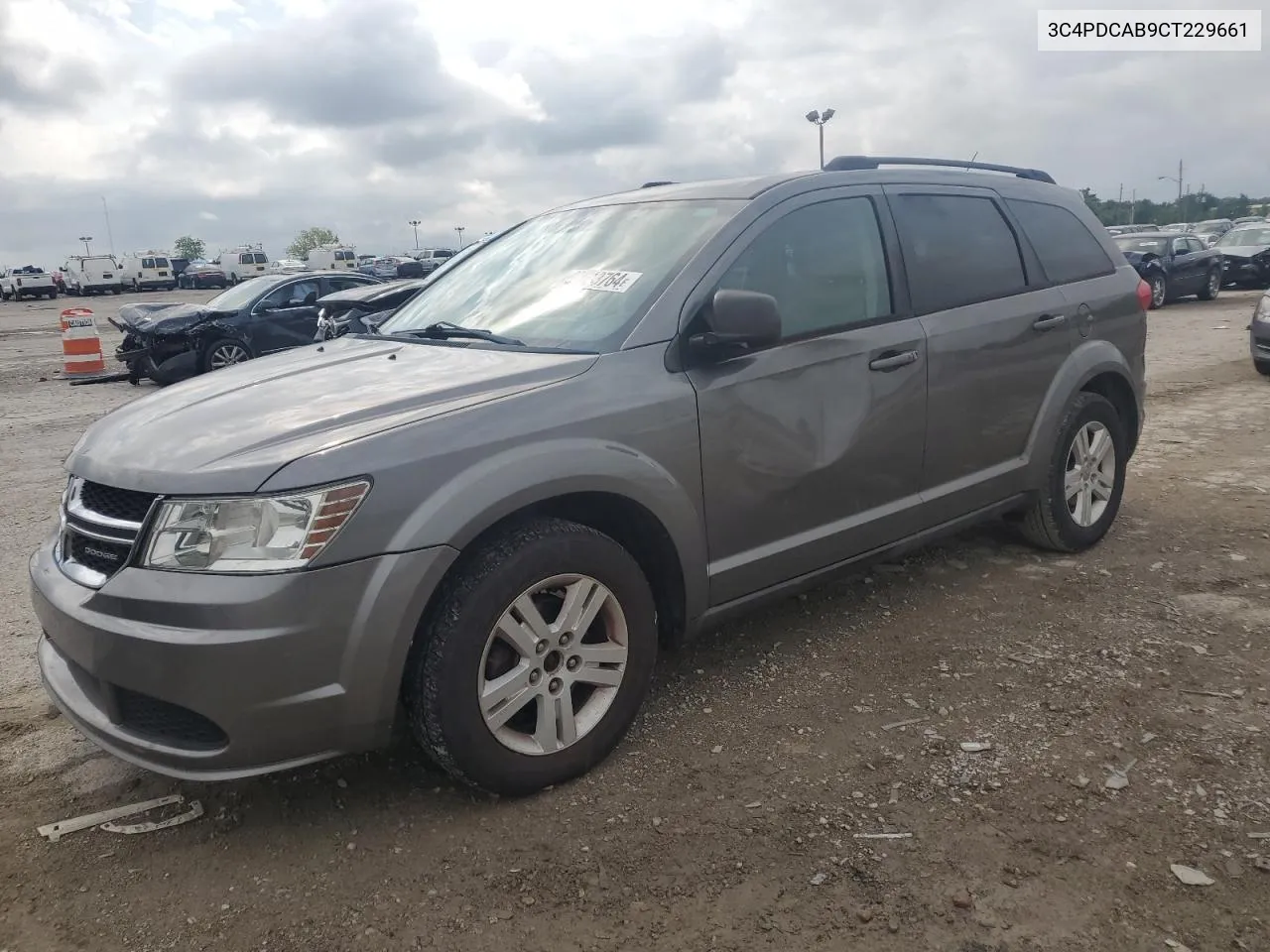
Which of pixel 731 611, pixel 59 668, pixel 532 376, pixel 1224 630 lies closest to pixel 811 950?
pixel 731 611

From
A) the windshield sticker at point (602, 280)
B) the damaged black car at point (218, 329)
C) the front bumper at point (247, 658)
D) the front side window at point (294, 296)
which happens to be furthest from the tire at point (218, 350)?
the front bumper at point (247, 658)

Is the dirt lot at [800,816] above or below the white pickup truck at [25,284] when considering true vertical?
below

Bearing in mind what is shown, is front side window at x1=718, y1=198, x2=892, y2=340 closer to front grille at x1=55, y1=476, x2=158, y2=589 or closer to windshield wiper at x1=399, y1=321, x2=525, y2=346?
windshield wiper at x1=399, y1=321, x2=525, y2=346

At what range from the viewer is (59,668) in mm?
2857

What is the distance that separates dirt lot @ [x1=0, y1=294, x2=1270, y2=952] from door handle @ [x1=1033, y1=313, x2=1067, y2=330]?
118 cm

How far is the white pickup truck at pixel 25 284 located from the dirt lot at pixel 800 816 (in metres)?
52.0

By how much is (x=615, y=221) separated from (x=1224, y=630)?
284 centimetres

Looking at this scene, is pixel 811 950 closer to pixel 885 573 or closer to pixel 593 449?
pixel 593 449

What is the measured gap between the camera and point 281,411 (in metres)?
2.80

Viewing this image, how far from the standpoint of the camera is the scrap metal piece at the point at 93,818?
278 centimetres

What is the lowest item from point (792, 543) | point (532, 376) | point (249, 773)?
point (249, 773)

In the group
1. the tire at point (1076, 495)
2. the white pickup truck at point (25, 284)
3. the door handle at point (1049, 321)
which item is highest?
the white pickup truck at point (25, 284)

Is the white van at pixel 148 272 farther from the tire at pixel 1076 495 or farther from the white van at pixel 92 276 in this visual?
the tire at pixel 1076 495

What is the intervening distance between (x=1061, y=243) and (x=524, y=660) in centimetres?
338
